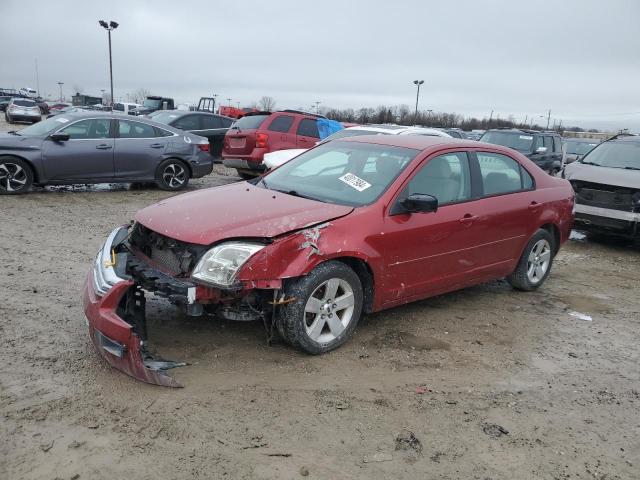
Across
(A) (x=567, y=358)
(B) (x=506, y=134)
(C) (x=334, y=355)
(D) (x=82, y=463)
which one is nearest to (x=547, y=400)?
(A) (x=567, y=358)

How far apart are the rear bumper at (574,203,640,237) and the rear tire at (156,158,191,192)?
747 cm

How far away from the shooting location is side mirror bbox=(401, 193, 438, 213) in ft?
14.1

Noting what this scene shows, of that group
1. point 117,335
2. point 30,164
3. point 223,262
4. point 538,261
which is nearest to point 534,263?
point 538,261

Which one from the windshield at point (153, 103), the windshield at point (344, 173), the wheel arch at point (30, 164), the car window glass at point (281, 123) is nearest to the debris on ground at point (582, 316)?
the windshield at point (344, 173)

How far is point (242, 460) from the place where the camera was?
285 cm

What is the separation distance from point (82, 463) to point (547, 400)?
2914 mm

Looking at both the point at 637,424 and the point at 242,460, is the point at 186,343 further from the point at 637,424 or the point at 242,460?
the point at 637,424

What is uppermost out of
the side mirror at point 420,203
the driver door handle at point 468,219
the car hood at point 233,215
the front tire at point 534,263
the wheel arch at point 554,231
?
the side mirror at point 420,203

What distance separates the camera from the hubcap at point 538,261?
5.90 meters

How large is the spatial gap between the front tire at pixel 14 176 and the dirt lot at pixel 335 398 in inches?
176

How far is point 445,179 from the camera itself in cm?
489

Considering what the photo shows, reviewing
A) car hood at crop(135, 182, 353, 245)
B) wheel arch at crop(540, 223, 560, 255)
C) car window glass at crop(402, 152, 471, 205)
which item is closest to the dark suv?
wheel arch at crop(540, 223, 560, 255)

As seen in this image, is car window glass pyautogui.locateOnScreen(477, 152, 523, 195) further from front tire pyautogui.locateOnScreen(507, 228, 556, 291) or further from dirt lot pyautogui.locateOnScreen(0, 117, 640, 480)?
dirt lot pyautogui.locateOnScreen(0, 117, 640, 480)

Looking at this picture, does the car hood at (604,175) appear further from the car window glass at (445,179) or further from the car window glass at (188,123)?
the car window glass at (188,123)
